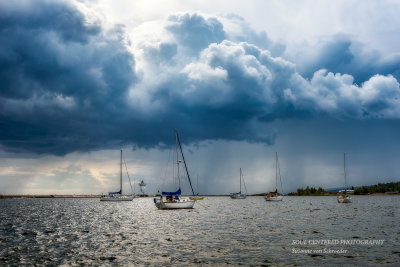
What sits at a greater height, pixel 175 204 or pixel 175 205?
pixel 175 204

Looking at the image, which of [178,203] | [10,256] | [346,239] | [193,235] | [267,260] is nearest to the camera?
[267,260]

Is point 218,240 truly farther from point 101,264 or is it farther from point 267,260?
point 101,264

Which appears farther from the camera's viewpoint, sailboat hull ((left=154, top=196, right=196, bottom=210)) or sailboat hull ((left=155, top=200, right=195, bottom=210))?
sailboat hull ((left=155, top=200, right=195, bottom=210))

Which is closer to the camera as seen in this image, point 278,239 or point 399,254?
point 399,254

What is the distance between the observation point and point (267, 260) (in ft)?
87.4

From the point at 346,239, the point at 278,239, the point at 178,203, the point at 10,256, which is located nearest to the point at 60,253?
the point at 10,256

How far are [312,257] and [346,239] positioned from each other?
11142 mm

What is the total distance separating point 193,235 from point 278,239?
10.8m

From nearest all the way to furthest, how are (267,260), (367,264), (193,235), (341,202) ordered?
(367,264), (267,260), (193,235), (341,202)

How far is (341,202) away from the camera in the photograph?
138500 millimetres

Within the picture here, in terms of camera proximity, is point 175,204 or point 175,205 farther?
point 175,205

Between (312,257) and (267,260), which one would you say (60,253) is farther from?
(312,257)

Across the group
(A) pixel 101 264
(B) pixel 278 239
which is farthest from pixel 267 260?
(A) pixel 101 264

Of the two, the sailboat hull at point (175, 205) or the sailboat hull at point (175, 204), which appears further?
the sailboat hull at point (175, 205)
